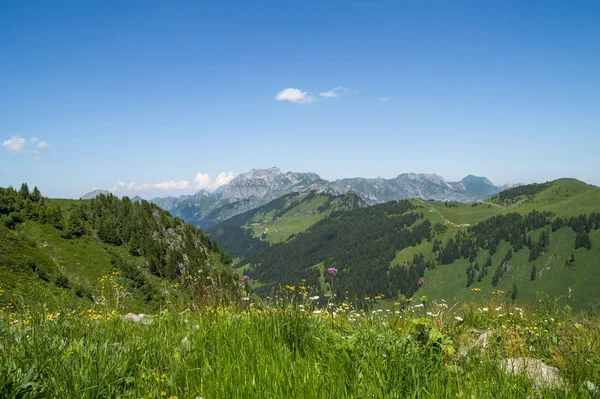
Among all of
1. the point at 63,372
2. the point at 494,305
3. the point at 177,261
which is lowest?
the point at 177,261

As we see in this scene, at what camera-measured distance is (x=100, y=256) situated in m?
65.9

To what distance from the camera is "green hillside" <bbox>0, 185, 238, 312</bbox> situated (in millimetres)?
7199

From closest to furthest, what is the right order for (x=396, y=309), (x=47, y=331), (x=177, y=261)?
(x=47, y=331) < (x=396, y=309) < (x=177, y=261)

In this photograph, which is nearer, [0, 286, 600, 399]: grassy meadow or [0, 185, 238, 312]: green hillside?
[0, 286, 600, 399]: grassy meadow

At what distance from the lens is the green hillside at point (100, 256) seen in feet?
23.6

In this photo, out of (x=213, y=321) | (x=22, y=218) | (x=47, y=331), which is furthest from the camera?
(x=22, y=218)

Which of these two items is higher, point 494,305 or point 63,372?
point 63,372

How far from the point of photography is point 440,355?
4.27 meters

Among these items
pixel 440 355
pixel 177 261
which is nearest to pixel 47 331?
pixel 440 355

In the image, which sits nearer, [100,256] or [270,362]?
[270,362]

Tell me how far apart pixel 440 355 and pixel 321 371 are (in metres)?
1.65

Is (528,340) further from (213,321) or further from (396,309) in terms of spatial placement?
(213,321)

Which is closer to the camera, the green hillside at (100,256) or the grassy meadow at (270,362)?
the grassy meadow at (270,362)

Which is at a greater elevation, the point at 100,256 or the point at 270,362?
the point at 270,362
